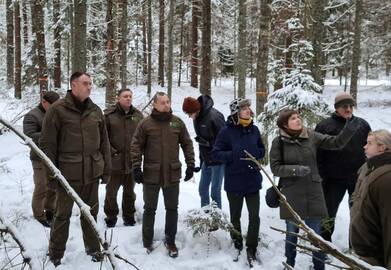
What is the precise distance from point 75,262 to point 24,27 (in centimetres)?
2903

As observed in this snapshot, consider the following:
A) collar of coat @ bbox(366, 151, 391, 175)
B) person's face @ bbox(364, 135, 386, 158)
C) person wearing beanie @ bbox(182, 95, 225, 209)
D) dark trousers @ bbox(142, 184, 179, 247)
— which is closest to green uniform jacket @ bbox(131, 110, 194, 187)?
dark trousers @ bbox(142, 184, 179, 247)

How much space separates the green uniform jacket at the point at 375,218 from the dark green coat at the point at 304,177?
1.65 m

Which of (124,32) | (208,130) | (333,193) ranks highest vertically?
(124,32)

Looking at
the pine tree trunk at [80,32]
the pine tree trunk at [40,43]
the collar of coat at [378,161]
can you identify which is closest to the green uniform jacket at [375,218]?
the collar of coat at [378,161]

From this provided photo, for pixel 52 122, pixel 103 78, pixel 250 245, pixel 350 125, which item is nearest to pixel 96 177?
pixel 52 122

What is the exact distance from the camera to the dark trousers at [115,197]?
605cm

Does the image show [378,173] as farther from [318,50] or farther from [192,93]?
[192,93]

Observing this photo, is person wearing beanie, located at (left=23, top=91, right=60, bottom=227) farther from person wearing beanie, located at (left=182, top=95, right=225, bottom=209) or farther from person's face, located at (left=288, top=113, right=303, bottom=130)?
person's face, located at (left=288, top=113, right=303, bottom=130)

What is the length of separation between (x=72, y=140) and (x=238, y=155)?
6.38ft

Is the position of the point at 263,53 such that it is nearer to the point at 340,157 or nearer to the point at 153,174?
the point at 340,157

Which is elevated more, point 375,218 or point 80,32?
point 80,32

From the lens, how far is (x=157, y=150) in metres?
5.36

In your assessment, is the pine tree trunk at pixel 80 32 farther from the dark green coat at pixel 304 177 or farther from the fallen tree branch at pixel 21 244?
the fallen tree branch at pixel 21 244

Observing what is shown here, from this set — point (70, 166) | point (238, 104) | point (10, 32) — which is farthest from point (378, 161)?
point (10, 32)
